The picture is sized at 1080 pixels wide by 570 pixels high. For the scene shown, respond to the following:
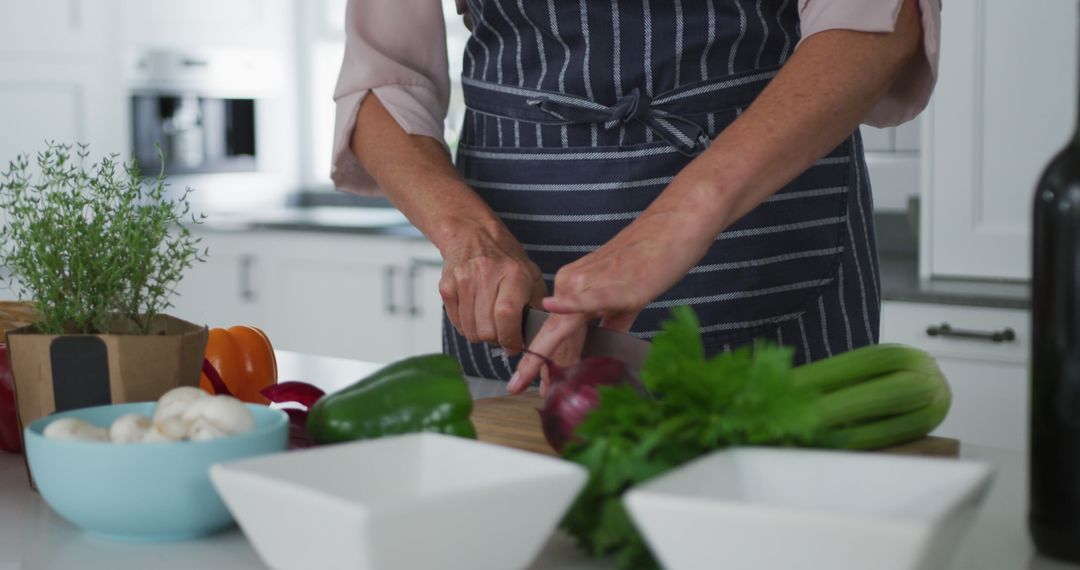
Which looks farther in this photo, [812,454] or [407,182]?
[407,182]

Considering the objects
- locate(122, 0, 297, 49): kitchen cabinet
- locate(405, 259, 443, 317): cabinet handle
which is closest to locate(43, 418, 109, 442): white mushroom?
locate(405, 259, 443, 317): cabinet handle

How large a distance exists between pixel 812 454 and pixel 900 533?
0.12 metres

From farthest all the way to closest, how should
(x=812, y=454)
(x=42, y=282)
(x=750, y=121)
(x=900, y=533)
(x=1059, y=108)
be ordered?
(x=1059, y=108)
(x=750, y=121)
(x=42, y=282)
(x=812, y=454)
(x=900, y=533)

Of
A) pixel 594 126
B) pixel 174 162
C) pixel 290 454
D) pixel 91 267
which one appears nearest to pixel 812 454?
pixel 290 454

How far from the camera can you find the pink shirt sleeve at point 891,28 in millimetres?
1150

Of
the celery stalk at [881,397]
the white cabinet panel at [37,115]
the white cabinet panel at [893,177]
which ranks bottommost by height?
the celery stalk at [881,397]

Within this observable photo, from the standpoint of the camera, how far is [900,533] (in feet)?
1.73

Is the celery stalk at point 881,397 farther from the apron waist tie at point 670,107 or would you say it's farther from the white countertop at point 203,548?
the apron waist tie at point 670,107

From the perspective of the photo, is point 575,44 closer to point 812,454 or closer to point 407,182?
point 407,182

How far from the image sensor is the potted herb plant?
0.86 meters

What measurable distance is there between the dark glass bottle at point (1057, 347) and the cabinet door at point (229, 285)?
3207 mm

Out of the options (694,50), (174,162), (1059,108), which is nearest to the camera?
(694,50)

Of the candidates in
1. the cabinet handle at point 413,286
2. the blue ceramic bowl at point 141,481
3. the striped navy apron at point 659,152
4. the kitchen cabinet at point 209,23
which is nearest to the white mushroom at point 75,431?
the blue ceramic bowl at point 141,481

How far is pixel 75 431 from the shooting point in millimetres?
751
